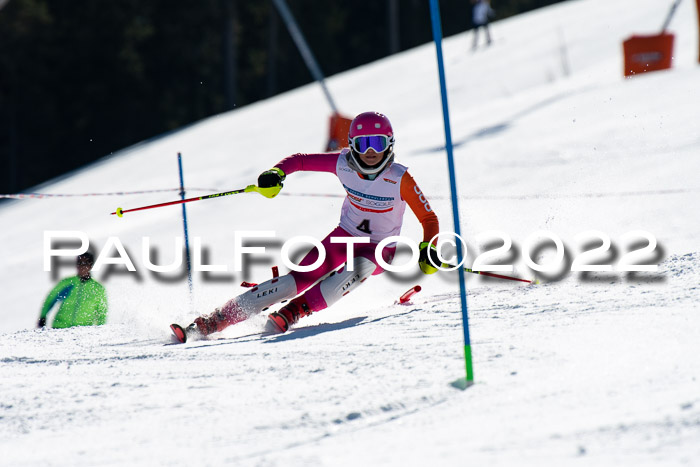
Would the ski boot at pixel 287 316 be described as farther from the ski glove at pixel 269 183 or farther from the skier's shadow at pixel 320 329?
the ski glove at pixel 269 183

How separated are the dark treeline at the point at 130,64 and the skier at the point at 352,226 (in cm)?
2635

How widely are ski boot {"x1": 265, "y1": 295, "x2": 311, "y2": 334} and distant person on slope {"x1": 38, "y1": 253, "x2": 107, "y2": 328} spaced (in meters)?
1.69

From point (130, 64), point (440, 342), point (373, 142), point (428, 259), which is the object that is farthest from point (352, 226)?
point (130, 64)

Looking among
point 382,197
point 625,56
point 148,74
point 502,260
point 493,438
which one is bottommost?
point 493,438

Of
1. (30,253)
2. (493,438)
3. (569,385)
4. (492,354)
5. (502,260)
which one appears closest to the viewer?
(493,438)

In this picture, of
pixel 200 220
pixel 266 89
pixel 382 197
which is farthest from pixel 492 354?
pixel 266 89

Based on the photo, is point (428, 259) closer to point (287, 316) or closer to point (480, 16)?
point (287, 316)

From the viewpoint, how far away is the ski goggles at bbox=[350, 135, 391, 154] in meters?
5.47

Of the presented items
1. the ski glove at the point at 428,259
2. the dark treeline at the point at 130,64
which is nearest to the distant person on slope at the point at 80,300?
the ski glove at the point at 428,259

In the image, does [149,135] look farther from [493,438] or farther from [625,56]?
[493,438]

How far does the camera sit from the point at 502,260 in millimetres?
6777

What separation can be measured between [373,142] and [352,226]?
2.10ft

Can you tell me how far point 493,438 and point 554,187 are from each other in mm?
6029

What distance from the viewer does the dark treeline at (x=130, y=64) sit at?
31406 millimetres
